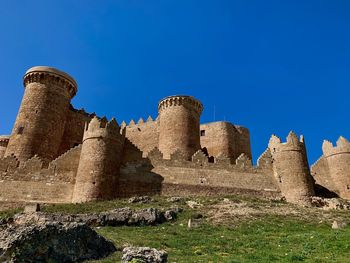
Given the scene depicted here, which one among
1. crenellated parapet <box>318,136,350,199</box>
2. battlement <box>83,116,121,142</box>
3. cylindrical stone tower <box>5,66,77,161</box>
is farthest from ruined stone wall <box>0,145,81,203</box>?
crenellated parapet <box>318,136,350,199</box>

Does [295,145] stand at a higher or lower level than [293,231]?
higher

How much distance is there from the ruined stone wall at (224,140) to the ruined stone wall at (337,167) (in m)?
9.31

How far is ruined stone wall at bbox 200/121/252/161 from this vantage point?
38.2 meters

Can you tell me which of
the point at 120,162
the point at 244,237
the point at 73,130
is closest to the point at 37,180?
the point at 120,162

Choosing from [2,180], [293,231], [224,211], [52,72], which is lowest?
[293,231]

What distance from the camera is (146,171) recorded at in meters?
27.0

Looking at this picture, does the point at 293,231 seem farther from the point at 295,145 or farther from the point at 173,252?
the point at 295,145

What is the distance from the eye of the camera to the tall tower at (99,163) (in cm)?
2422

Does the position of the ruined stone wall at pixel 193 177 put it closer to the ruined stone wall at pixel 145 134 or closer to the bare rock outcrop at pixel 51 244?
the ruined stone wall at pixel 145 134

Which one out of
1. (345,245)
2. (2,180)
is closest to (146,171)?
(2,180)

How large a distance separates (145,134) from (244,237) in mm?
25548

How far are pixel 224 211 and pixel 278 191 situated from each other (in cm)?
851

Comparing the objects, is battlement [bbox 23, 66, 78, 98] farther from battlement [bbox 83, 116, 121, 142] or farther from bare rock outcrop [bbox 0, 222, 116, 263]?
bare rock outcrop [bbox 0, 222, 116, 263]

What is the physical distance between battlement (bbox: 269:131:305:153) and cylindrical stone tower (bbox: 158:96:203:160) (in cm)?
784
